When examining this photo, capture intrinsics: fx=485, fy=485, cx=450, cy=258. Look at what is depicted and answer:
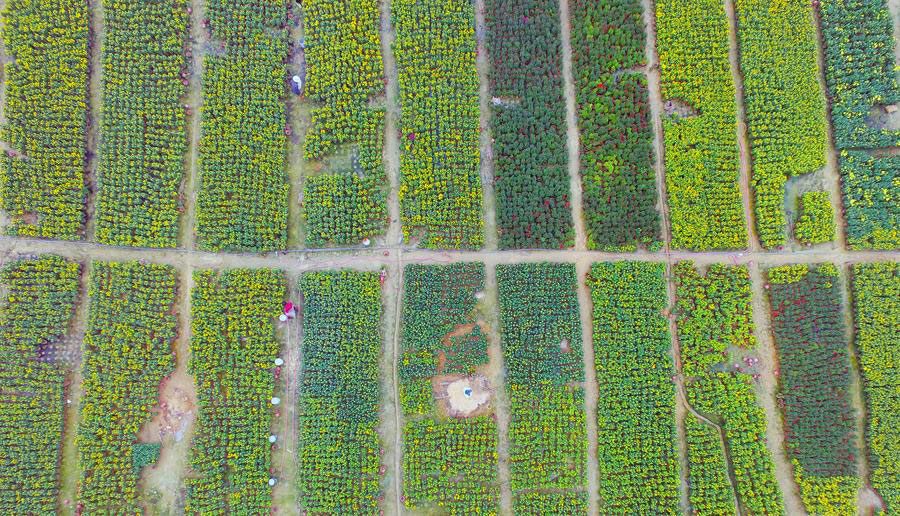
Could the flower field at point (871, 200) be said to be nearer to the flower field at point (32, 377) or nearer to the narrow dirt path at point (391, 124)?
the narrow dirt path at point (391, 124)

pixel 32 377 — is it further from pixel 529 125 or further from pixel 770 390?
pixel 770 390

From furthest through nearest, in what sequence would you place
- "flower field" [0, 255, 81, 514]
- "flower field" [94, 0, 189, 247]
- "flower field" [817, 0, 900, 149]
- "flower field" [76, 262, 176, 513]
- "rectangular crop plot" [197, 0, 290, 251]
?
"flower field" [817, 0, 900, 149] → "rectangular crop plot" [197, 0, 290, 251] → "flower field" [94, 0, 189, 247] → "flower field" [76, 262, 176, 513] → "flower field" [0, 255, 81, 514]

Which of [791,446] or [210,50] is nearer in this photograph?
[791,446]

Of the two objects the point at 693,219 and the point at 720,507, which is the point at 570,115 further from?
the point at 720,507

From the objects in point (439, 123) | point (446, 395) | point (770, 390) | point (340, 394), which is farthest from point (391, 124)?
point (770, 390)

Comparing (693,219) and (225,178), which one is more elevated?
(225,178)

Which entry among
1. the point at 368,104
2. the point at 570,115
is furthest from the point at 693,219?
the point at 368,104

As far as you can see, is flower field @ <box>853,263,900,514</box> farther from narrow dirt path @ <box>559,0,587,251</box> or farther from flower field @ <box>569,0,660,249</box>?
narrow dirt path @ <box>559,0,587,251</box>

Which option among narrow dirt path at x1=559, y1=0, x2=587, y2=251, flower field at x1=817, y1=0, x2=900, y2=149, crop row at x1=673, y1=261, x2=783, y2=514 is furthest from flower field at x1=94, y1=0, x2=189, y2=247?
flower field at x1=817, y1=0, x2=900, y2=149
